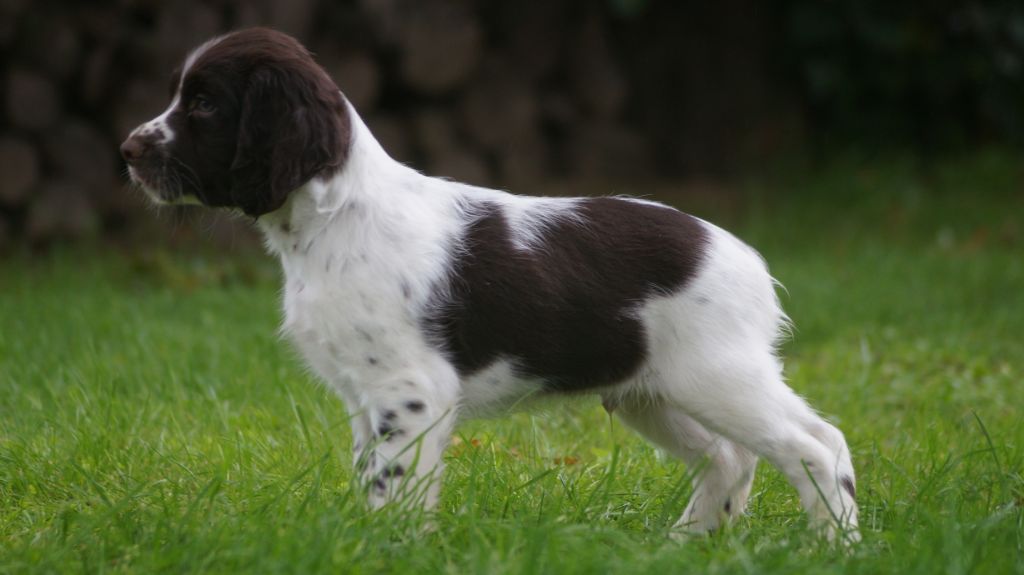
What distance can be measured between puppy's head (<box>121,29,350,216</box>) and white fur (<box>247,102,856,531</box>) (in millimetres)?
89

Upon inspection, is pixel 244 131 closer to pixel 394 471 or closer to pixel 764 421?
pixel 394 471

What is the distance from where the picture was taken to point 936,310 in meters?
6.56

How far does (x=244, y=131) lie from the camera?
303 centimetres

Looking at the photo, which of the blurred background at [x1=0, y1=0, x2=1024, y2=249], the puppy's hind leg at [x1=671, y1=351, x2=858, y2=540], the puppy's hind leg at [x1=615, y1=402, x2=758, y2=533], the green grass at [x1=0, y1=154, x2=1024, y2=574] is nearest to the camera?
the green grass at [x1=0, y1=154, x2=1024, y2=574]

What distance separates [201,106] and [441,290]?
2.59ft

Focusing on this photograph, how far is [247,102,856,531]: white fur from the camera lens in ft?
9.73

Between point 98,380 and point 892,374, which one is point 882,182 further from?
point 98,380

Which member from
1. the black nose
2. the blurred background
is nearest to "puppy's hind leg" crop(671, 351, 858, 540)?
the black nose

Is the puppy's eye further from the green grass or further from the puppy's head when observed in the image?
the green grass

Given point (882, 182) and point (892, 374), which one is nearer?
point (892, 374)

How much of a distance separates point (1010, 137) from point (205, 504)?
30.0 feet

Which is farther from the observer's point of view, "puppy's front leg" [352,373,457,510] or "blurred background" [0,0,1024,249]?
"blurred background" [0,0,1024,249]

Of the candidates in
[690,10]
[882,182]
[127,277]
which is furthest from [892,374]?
[690,10]

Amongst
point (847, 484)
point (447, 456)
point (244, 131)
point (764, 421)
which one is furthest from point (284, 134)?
point (847, 484)
